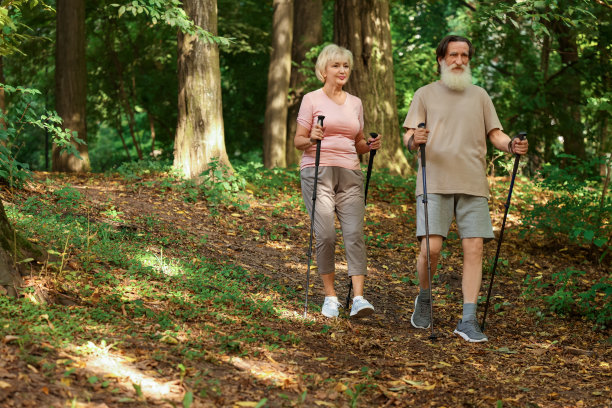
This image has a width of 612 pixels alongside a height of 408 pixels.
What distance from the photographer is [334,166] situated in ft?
19.2

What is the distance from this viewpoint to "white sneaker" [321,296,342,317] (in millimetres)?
5832

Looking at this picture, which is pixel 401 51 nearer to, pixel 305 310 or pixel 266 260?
pixel 266 260

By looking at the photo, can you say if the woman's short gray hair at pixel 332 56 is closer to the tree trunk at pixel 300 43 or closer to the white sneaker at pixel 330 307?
the white sneaker at pixel 330 307

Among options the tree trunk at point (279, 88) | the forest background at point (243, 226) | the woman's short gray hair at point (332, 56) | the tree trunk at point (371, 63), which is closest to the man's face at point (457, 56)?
the woman's short gray hair at point (332, 56)

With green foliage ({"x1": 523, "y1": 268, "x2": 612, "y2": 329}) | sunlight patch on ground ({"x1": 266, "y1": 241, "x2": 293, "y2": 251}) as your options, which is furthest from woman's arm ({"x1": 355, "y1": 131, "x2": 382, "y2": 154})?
sunlight patch on ground ({"x1": 266, "y1": 241, "x2": 293, "y2": 251})

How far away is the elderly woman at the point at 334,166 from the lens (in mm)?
5832

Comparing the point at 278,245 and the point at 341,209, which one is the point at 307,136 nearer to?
the point at 341,209

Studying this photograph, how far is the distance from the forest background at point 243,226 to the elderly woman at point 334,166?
58 cm

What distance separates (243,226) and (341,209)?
3.30 m

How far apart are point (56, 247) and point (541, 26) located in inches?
206

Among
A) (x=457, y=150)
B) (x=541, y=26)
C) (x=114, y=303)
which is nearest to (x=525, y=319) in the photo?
(x=457, y=150)

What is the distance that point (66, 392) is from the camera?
3.28m

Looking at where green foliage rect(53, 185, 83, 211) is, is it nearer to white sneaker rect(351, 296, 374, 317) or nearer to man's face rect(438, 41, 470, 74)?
white sneaker rect(351, 296, 374, 317)

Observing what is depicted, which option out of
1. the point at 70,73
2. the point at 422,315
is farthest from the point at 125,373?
the point at 70,73
